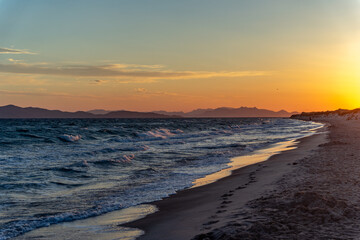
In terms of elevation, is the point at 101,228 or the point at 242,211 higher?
the point at 242,211

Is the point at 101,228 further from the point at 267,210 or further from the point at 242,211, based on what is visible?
the point at 267,210

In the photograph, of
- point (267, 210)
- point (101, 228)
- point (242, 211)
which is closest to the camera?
point (267, 210)

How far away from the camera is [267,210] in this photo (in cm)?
774

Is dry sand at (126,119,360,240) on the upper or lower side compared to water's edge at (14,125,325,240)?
upper

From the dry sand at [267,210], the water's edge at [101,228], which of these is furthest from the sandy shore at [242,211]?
the water's edge at [101,228]

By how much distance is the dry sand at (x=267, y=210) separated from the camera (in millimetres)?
6380

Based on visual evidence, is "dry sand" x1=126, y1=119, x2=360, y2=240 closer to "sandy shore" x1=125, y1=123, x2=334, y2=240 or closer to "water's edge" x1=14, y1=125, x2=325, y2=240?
"sandy shore" x1=125, y1=123, x2=334, y2=240

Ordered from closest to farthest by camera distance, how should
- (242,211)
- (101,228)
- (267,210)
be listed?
(267,210) → (101,228) → (242,211)

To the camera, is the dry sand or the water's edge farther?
the water's edge

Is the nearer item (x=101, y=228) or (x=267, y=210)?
(x=267, y=210)

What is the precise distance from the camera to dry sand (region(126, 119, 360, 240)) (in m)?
6.38

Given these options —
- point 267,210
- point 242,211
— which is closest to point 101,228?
point 242,211

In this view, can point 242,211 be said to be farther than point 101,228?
Yes

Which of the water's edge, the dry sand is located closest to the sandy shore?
the dry sand
